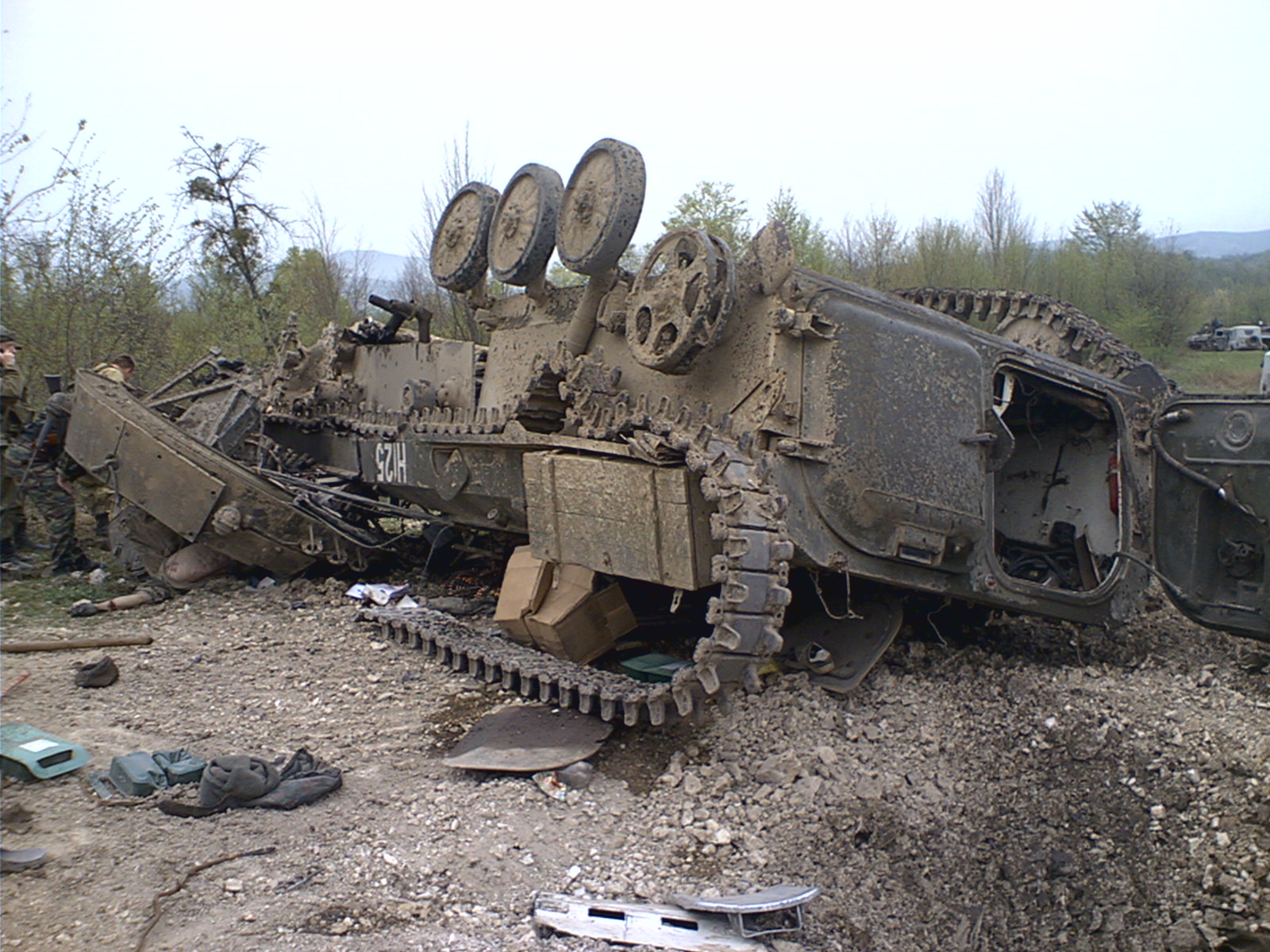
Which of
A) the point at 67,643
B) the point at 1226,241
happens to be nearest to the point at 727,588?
the point at 67,643

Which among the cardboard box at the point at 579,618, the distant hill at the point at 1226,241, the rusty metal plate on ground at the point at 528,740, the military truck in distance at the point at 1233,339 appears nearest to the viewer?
the rusty metal plate on ground at the point at 528,740

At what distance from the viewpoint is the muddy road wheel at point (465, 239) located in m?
7.58

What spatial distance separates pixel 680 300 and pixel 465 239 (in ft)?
9.75

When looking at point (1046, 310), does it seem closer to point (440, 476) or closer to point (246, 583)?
point (440, 476)

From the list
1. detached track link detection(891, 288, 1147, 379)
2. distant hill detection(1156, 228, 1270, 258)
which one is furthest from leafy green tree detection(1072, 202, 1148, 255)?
distant hill detection(1156, 228, 1270, 258)

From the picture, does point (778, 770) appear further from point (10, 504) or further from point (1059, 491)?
point (10, 504)

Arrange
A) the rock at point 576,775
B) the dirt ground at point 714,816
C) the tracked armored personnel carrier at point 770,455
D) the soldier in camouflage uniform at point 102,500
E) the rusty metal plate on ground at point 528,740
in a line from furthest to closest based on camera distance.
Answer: the soldier in camouflage uniform at point 102,500 < the tracked armored personnel carrier at point 770,455 < the rusty metal plate on ground at point 528,740 < the rock at point 576,775 < the dirt ground at point 714,816

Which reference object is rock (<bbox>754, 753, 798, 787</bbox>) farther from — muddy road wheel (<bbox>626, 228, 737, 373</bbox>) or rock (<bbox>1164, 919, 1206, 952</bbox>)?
muddy road wheel (<bbox>626, 228, 737, 373</bbox>)

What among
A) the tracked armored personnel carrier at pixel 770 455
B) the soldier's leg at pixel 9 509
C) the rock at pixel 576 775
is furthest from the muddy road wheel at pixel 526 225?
the soldier's leg at pixel 9 509

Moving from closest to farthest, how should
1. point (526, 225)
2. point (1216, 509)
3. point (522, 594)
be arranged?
1. point (522, 594)
2. point (1216, 509)
3. point (526, 225)

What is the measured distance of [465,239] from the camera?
25.3 ft

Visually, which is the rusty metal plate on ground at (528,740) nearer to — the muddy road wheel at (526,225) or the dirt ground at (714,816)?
the dirt ground at (714,816)

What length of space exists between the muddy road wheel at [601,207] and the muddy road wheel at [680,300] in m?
0.36

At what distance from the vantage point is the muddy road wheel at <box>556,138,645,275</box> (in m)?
5.86
